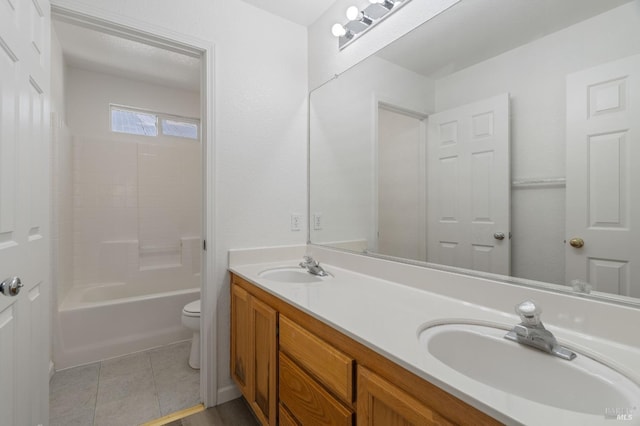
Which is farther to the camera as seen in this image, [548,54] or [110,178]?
[110,178]

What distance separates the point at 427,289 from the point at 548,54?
0.92 metres

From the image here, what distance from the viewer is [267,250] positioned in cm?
190

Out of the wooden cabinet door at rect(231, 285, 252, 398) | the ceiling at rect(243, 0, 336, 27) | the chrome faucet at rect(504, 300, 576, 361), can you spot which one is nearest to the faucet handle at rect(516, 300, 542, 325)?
the chrome faucet at rect(504, 300, 576, 361)

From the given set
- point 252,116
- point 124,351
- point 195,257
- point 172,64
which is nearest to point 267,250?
point 252,116

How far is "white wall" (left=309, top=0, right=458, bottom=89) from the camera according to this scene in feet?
4.40

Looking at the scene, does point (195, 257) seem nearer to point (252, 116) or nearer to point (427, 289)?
point (252, 116)

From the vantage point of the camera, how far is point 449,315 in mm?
951

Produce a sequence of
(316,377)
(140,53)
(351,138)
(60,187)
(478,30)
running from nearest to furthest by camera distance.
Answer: (316,377), (478,30), (351,138), (60,187), (140,53)

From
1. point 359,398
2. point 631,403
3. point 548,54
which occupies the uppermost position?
point 548,54

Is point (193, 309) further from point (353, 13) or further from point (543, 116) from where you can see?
point (543, 116)

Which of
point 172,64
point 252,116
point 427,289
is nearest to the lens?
point 427,289

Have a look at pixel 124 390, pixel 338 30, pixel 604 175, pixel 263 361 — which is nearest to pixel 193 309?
pixel 124 390

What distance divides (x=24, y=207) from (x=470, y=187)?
5.31 ft

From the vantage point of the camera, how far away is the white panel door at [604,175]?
0.76 metres
